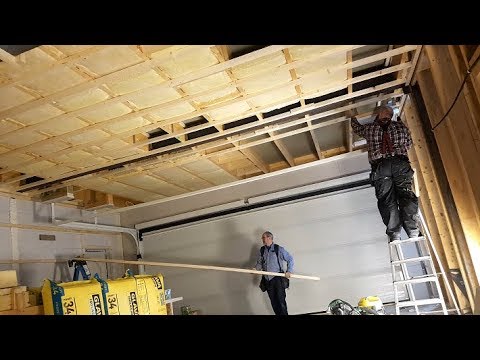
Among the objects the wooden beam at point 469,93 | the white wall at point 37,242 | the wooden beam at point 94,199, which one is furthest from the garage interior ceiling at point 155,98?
the wooden beam at point 94,199

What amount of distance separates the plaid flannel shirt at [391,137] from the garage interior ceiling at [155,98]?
0.42 metres

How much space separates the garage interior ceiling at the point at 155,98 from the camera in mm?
3023

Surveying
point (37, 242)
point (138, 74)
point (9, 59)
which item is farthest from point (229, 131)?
point (37, 242)

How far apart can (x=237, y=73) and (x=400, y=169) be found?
229cm

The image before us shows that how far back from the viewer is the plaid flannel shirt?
14.1ft

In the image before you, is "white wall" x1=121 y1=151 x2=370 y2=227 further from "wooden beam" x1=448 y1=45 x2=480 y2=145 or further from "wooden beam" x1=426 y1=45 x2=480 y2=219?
"wooden beam" x1=448 y1=45 x2=480 y2=145

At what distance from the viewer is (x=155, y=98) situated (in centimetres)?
372

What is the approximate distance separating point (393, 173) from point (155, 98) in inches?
115

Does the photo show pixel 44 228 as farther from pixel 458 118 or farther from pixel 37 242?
pixel 458 118

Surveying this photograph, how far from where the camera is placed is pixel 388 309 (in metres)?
6.35

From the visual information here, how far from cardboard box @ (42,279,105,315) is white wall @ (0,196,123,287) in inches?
67.1

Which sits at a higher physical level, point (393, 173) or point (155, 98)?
point (155, 98)
